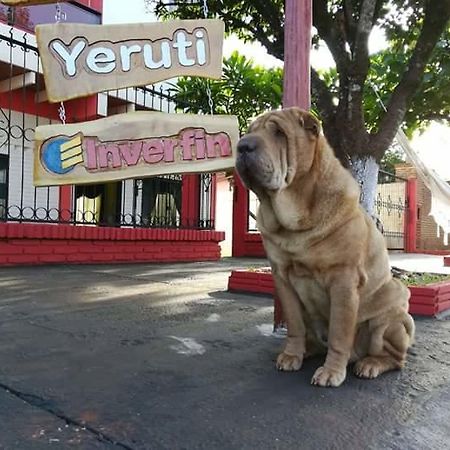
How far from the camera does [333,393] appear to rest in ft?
7.77

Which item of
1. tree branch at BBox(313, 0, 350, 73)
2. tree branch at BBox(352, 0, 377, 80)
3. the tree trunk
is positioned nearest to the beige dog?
the tree trunk

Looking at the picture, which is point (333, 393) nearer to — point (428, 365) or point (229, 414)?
point (229, 414)

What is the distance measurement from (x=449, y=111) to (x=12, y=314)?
6087 millimetres

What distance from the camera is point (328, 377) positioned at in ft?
8.12

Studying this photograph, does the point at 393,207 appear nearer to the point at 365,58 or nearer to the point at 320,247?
the point at 365,58

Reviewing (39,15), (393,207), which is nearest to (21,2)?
(39,15)

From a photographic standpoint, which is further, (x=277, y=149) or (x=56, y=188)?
(x=56, y=188)

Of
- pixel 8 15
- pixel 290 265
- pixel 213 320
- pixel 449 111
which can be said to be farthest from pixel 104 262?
pixel 290 265

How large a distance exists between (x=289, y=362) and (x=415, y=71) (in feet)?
13.4

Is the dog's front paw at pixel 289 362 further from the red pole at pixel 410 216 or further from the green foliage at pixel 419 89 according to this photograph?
the red pole at pixel 410 216

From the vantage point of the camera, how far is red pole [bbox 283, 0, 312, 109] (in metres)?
3.62

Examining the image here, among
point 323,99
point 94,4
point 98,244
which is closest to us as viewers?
point 323,99

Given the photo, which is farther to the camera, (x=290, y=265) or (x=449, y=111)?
(x=449, y=111)

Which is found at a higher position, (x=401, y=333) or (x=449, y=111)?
(x=449, y=111)
